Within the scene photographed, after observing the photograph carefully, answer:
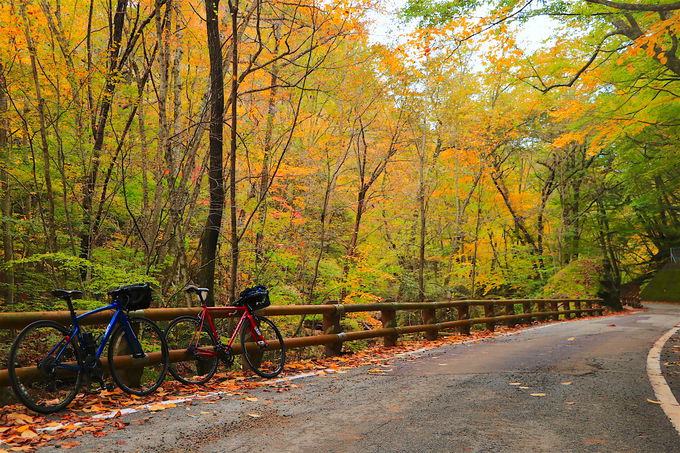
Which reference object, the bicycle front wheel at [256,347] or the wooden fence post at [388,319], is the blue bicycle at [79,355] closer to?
the bicycle front wheel at [256,347]

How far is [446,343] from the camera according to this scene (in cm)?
1102

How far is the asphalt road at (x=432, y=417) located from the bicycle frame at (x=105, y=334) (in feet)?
3.10

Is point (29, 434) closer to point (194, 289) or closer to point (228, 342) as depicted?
point (194, 289)

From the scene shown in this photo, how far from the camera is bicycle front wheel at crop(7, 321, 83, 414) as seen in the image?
4.20 m

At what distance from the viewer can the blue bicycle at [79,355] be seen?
171 inches

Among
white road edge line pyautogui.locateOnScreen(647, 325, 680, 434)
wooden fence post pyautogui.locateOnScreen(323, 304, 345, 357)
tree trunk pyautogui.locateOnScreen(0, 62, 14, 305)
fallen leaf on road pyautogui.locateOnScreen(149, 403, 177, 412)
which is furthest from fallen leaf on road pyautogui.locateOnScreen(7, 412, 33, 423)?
tree trunk pyautogui.locateOnScreen(0, 62, 14, 305)

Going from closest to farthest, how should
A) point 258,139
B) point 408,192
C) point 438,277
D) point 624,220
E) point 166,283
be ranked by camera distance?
1. point 166,283
2. point 258,139
3. point 408,192
4. point 438,277
5. point 624,220

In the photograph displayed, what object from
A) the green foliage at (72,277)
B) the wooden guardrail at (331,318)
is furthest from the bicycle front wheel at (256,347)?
the green foliage at (72,277)

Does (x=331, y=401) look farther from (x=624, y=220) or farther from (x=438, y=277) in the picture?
(x=624, y=220)

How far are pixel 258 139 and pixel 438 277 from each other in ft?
45.9

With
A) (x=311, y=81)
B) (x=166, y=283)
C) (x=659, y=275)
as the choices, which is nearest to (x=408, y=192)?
(x=311, y=81)

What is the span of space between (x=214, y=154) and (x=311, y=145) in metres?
6.72

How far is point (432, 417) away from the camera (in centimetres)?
420

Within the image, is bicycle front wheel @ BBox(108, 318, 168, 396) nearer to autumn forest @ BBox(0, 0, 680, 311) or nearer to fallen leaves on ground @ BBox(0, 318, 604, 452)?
fallen leaves on ground @ BBox(0, 318, 604, 452)
